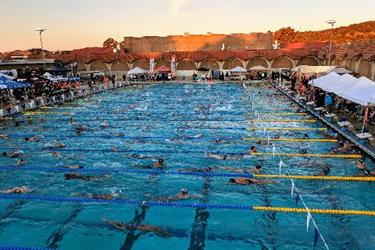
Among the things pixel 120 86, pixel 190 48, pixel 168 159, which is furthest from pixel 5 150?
pixel 190 48

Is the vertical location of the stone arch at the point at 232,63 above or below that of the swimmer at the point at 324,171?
above

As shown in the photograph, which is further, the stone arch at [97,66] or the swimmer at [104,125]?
the stone arch at [97,66]

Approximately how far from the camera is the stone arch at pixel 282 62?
4431cm

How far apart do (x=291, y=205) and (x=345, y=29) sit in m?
111

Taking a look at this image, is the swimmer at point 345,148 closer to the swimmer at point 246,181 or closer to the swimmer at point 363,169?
the swimmer at point 363,169

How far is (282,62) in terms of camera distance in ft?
147

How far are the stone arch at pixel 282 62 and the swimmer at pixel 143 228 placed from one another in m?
38.8

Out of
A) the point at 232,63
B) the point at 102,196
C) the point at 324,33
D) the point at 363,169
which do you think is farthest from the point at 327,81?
the point at 324,33

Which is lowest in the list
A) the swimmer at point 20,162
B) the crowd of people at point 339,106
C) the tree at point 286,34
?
the swimmer at point 20,162

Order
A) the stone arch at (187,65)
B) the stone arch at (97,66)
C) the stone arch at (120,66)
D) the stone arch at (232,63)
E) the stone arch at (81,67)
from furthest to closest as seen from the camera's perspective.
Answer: the stone arch at (120,66)
the stone arch at (97,66)
the stone arch at (81,67)
the stone arch at (187,65)
the stone arch at (232,63)

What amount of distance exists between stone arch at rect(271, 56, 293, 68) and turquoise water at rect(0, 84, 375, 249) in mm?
25513

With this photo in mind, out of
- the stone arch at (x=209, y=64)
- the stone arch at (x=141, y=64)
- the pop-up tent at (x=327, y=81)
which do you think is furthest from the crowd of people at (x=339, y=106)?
the stone arch at (x=141, y=64)

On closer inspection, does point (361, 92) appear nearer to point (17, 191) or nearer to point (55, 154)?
point (55, 154)

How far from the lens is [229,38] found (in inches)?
2183
